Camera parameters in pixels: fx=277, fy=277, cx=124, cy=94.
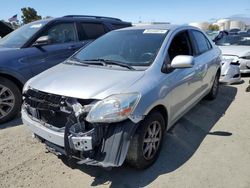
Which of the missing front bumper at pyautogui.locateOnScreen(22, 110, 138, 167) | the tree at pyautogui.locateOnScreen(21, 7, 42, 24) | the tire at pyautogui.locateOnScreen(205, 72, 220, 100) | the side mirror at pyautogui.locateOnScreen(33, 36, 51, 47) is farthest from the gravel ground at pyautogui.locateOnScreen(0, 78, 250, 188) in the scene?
the tree at pyautogui.locateOnScreen(21, 7, 42, 24)

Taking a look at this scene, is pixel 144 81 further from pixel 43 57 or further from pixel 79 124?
pixel 43 57

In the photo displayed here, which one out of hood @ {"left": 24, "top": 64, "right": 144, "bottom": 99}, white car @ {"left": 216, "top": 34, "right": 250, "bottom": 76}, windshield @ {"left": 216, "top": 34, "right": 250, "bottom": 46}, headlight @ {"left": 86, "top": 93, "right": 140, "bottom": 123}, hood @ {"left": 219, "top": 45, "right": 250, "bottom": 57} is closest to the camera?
headlight @ {"left": 86, "top": 93, "right": 140, "bottom": 123}

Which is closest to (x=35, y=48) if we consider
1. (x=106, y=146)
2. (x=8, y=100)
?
(x=8, y=100)

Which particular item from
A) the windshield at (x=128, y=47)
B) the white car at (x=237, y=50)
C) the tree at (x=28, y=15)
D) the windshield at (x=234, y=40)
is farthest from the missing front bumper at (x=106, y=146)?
the tree at (x=28, y=15)

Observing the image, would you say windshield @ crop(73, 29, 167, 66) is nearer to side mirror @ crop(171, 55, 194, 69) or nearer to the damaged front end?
side mirror @ crop(171, 55, 194, 69)

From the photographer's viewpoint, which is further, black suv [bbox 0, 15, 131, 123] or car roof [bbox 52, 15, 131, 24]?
car roof [bbox 52, 15, 131, 24]

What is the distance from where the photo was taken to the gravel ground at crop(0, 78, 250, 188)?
3041mm

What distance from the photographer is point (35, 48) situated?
17.3 feet

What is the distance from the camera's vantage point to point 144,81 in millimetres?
3045

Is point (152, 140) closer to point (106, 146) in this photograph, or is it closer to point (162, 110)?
point (162, 110)

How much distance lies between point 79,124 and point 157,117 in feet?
3.09

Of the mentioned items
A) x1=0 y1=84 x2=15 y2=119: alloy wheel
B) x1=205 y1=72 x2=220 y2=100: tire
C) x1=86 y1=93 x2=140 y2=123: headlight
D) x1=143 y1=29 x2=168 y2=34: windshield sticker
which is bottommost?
x1=205 y1=72 x2=220 y2=100: tire

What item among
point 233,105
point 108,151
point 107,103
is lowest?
point 233,105

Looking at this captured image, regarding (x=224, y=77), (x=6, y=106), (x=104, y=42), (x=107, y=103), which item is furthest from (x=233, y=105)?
(x=6, y=106)
